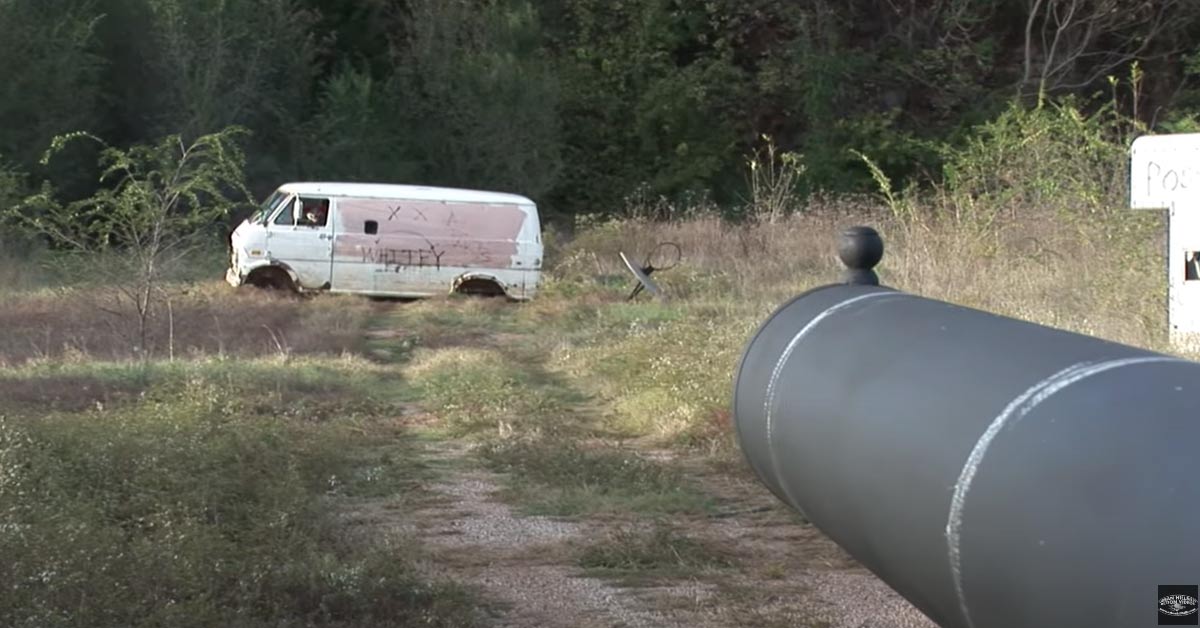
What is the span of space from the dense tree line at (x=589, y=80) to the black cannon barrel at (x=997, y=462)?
2801 centimetres

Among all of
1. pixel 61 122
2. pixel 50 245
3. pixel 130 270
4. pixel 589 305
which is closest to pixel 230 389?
pixel 130 270

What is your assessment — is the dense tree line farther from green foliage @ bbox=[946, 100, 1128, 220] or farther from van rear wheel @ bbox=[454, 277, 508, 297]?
green foliage @ bbox=[946, 100, 1128, 220]

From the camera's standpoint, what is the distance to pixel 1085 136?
14.5 meters

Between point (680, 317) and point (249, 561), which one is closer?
point (249, 561)

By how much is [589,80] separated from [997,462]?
34.7 metres

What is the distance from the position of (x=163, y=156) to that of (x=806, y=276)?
862 cm

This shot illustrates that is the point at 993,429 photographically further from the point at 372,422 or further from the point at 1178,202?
the point at 372,422

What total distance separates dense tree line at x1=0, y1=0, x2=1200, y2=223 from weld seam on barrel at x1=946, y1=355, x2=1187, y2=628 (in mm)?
28995

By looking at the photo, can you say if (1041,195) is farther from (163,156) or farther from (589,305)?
(163,156)

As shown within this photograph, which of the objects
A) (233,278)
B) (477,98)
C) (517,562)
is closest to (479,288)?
(233,278)

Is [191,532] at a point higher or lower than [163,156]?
lower

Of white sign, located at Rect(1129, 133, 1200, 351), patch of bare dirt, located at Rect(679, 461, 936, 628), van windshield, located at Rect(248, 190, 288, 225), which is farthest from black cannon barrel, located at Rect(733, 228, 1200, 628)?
van windshield, located at Rect(248, 190, 288, 225)

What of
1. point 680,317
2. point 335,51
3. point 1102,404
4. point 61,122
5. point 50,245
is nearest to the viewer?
point 1102,404

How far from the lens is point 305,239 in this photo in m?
21.2
